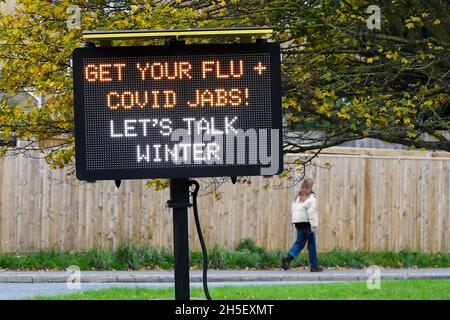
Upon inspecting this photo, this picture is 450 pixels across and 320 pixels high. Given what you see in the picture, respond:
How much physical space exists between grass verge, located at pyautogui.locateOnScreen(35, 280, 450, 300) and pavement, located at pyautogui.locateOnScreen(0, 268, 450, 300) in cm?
239

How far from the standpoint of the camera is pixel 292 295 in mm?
13758

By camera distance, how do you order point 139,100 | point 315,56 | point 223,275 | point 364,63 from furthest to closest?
1. point 223,275
2. point 364,63
3. point 315,56
4. point 139,100

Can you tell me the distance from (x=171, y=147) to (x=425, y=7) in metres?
Answer: 5.34

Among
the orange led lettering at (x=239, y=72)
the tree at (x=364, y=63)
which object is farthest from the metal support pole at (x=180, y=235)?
the tree at (x=364, y=63)

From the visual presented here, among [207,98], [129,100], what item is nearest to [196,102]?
[207,98]

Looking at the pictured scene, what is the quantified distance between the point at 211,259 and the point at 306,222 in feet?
6.79

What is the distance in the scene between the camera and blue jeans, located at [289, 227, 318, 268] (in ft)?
64.6

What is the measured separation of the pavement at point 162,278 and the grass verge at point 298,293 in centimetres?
239

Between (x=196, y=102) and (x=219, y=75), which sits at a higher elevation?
(x=219, y=75)

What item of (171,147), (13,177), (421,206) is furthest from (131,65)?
(421,206)

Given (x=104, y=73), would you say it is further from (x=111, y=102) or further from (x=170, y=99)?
(x=170, y=99)

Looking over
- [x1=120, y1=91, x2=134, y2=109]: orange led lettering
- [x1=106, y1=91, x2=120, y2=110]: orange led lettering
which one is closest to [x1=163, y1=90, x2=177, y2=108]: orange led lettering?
[x1=120, y1=91, x2=134, y2=109]: orange led lettering

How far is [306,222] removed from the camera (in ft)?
65.5

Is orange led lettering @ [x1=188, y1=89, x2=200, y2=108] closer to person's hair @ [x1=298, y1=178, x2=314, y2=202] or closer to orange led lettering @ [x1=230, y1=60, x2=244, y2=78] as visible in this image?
orange led lettering @ [x1=230, y1=60, x2=244, y2=78]
